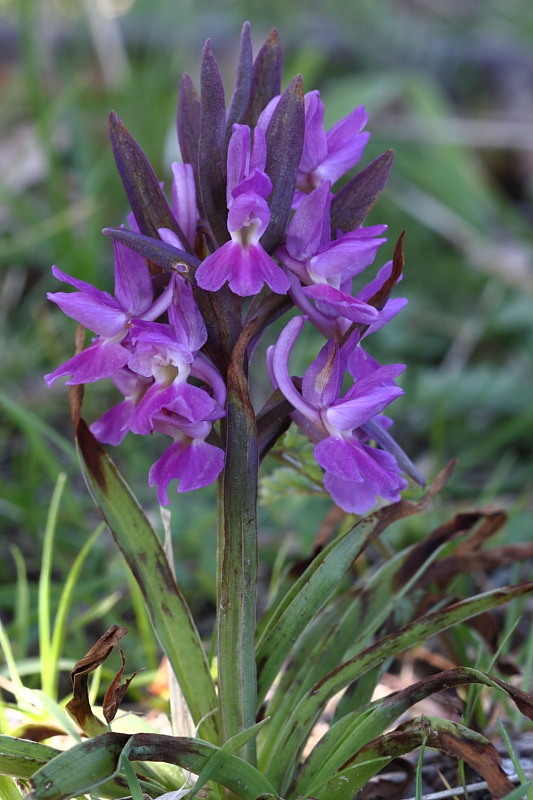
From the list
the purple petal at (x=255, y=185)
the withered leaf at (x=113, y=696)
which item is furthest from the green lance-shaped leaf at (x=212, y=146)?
the withered leaf at (x=113, y=696)

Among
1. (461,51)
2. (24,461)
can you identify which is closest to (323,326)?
(24,461)

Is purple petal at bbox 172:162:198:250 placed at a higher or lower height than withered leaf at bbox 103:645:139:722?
higher

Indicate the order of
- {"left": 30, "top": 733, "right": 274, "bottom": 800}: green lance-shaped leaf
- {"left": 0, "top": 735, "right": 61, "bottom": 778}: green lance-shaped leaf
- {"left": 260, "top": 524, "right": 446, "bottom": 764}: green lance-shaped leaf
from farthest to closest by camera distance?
{"left": 260, "top": 524, "right": 446, "bottom": 764}: green lance-shaped leaf
{"left": 0, "top": 735, "right": 61, "bottom": 778}: green lance-shaped leaf
{"left": 30, "top": 733, "right": 274, "bottom": 800}: green lance-shaped leaf

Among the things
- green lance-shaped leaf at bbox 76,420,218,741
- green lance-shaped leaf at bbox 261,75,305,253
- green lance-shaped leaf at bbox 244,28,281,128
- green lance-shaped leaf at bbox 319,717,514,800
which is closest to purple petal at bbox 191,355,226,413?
green lance-shaped leaf at bbox 261,75,305,253

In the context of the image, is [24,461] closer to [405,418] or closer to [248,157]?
[405,418]

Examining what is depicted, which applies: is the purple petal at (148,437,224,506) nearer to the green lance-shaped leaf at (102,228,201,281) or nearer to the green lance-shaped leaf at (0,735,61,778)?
the green lance-shaped leaf at (102,228,201,281)

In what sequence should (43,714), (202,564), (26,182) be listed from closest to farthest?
(43,714) → (202,564) → (26,182)

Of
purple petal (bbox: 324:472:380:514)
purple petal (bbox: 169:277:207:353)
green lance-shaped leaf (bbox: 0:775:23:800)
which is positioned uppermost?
purple petal (bbox: 169:277:207:353)
